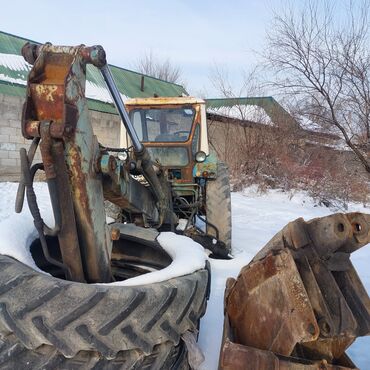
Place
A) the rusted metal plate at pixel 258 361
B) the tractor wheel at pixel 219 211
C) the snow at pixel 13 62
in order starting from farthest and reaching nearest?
the snow at pixel 13 62, the tractor wheel at pixel 219 211, the rusted metal plate at pixel 258 361

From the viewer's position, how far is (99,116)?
12.5m

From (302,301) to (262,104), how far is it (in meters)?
16.0

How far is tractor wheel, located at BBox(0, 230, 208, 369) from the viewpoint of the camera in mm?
1323

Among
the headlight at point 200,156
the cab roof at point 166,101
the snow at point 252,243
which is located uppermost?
the cab roof at point 166,101

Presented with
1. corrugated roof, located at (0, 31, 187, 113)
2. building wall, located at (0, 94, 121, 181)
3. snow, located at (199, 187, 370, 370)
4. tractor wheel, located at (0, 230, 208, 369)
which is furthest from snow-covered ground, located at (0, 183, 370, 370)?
corrugated roof, located at (0, 31, 187, 113)

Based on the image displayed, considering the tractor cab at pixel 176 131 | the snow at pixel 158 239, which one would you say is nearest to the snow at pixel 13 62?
the tractor cab at pixel 176 131

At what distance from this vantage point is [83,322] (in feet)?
4.39

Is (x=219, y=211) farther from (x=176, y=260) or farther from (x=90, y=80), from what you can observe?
(x=90, y=80)

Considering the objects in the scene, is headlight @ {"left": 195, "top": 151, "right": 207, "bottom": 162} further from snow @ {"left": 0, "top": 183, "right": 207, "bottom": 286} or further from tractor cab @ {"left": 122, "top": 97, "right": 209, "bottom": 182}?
snow @ {"left": 0, "top": 183, "right": 207, "bottom": 286}

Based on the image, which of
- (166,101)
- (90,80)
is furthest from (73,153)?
(90,80)

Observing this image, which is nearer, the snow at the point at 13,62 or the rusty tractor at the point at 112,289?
the rusty tractor at the point at 112,289

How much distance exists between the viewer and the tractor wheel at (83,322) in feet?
4.34

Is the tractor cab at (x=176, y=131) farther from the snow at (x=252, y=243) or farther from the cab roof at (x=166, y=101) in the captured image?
the snow at (x=252, y=243)

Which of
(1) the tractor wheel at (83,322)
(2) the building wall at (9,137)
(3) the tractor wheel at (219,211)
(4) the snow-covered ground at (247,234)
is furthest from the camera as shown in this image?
(2) the building wall at (9,137)
